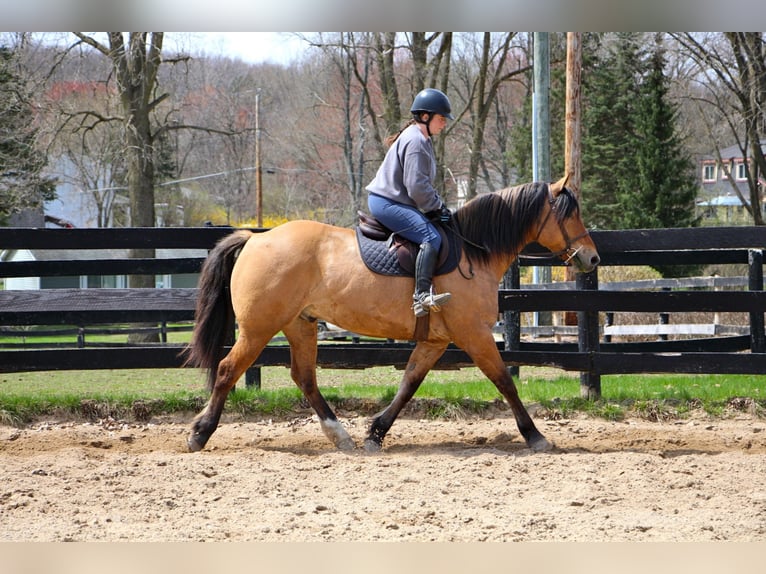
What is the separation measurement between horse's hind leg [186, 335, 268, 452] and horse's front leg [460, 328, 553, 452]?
5.31 ft

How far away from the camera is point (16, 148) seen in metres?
24.2

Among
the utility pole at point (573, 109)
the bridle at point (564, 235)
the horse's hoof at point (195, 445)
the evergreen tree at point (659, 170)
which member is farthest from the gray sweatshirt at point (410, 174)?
the evergreen tree at point (659, 170)

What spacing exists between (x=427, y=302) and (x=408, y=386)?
3.05ft

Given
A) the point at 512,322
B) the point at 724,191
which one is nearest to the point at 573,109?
the point at 512,322

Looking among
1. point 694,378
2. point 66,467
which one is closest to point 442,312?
point 66,467

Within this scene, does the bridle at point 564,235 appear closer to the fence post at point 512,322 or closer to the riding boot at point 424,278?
the riding boot at point 424,278

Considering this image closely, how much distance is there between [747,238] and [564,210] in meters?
2.46

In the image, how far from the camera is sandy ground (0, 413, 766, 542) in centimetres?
443

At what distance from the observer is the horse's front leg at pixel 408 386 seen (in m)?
6.72

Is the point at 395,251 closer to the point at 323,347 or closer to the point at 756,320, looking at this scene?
the point at 323,347

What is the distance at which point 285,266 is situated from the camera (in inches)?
256

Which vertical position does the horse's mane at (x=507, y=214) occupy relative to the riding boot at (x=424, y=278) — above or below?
above

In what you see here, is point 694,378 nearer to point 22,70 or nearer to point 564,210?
point 564,210

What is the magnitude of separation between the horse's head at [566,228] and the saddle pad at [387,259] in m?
0.78
